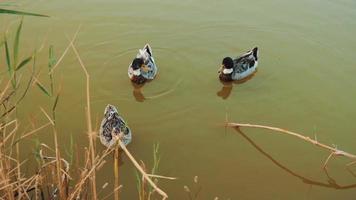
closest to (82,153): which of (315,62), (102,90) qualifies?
(102,90)

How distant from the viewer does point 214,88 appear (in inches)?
301

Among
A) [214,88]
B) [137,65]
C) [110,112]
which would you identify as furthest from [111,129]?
[214,88]

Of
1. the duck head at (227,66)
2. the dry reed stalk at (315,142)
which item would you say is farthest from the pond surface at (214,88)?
the duck head at (227,66)

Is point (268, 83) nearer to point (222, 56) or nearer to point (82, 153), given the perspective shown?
point (222, 56)

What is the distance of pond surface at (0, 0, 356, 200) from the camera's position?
5.95 meters

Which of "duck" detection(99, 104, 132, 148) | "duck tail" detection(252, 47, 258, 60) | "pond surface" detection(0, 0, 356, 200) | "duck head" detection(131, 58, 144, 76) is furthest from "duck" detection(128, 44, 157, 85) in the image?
"duck tail" detection(252, 47, 258, 60)

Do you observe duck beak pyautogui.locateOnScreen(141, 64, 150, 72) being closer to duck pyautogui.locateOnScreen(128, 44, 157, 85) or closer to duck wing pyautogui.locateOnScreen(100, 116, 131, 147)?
duck pyautogui.locateOnScreen(128, 44, 157, 85)

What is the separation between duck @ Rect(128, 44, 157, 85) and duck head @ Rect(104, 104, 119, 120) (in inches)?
43.2

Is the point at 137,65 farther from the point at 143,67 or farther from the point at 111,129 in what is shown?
the point at 111,129

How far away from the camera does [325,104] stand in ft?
23.8

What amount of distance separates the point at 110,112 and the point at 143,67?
4.50 ft

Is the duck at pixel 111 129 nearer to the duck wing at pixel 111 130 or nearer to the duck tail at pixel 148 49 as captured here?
the duck wing at pixel 111 130

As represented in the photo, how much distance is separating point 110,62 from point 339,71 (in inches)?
144

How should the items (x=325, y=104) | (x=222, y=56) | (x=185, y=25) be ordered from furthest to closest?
(x=185, y=25), (x=222, y=56), (x=325, y=104)
